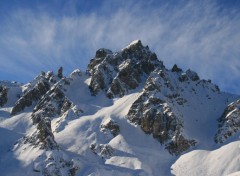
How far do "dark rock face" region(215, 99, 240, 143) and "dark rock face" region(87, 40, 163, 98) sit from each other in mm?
28904

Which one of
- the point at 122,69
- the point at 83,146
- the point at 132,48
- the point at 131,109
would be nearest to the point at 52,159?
the point at 83,146

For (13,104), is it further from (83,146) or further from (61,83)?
(83,146)

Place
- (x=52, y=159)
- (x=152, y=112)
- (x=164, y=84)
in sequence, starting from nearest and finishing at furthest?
(x=52, y=159) < (x=152, y=112) < (x=164, y=84)

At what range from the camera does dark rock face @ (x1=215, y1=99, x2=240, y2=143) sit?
10500 centimetres

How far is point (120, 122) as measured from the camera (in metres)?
112

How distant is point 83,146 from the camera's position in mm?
102188

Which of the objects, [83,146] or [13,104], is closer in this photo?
[83,146]

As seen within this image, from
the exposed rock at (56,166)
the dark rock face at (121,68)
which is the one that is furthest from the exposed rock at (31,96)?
the exposed rock at (56,166)

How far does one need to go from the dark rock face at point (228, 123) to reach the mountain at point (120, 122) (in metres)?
0.24

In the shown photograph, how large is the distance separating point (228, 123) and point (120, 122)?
1049 inches

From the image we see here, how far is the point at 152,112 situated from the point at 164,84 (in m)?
14.0

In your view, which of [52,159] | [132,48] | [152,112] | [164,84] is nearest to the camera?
[52,159]

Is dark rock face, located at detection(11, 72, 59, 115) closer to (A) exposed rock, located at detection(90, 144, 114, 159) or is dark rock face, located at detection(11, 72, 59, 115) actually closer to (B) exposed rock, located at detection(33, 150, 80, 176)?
(A) exposed rock, located at detection(90, 144, 114, 159)

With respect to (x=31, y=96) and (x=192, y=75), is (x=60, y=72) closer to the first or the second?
(x=31, y=96)
